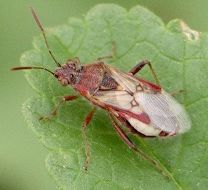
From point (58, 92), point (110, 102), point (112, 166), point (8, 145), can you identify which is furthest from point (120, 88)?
point (8, 145)

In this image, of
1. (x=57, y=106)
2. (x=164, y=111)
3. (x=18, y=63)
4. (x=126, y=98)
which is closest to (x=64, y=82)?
(x=57, y=106)

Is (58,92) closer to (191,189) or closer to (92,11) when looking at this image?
(92,11)

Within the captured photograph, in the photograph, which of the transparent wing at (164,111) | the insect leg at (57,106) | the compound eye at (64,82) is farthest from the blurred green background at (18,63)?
the transparent wing at (164,111)

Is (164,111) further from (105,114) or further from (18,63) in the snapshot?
(18,63)

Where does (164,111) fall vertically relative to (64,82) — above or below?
below

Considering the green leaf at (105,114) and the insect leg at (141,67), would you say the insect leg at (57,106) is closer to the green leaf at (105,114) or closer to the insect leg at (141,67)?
the green leaf at (105,114)

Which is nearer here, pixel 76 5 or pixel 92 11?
pixel 92 11

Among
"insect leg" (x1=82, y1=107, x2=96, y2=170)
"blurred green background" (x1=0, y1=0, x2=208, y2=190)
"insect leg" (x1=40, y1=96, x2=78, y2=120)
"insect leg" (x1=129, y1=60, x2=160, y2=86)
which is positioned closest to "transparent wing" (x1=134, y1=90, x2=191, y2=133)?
"insect leg" (x1=129, y1=60, x2=160, y2=86)
